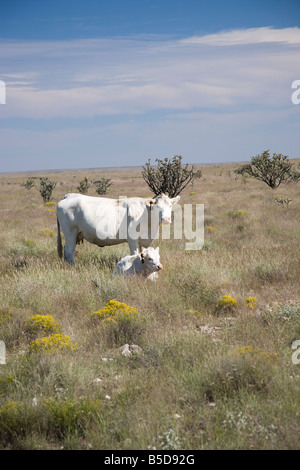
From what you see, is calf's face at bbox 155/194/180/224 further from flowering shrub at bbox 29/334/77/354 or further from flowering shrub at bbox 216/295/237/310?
flowering shrub at bbox 29/334/77/354

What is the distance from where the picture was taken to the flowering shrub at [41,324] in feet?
18.3

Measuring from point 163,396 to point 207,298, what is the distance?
3.06 m

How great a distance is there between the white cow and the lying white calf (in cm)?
71

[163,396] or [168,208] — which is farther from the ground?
[168,208]

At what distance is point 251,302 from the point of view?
636 cm

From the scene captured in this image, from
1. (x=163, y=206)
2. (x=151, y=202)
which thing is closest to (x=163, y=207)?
(x=163, y=206)

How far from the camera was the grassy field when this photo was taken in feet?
11.5

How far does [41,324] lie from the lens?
5.62 metres

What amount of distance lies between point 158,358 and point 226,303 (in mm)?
2016

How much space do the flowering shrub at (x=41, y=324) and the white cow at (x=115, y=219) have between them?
140 inches

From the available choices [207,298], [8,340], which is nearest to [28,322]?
[8,340]

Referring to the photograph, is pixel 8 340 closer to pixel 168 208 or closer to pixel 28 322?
pixel 28 322

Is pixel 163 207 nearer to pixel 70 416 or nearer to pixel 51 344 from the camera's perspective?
pixel 51 344

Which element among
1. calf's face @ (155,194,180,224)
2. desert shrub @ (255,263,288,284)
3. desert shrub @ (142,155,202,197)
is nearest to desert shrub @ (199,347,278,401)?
desert shrub @ (255,263,288,284)
